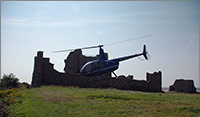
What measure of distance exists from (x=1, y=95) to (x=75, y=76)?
1036cm

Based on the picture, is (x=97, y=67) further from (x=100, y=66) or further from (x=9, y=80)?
(x=9, y=80)

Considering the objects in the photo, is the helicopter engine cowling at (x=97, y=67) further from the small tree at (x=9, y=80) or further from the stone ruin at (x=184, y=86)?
the stone ruin at (x=184, y=86)

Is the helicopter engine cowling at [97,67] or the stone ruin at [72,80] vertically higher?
the helicopter engine cowling at [97,67]

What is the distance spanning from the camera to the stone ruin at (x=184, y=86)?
29.1 metres

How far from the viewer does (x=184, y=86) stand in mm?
29547

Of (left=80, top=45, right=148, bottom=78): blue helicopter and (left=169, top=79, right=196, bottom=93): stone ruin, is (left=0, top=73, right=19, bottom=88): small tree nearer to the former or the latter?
(left=80, top=45, right=148, bottom=78): blue helicopter

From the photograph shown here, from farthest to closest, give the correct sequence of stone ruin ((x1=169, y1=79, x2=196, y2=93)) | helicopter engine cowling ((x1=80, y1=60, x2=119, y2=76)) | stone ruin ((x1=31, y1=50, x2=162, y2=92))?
stone ruin ((x1=169, y1=79, x2=196, y2=93)) < stone ruin ((x1=31, y1=50, x2=162, y2=92)) < helicopter engine cowling ((x1=80, y1=60, x2=119, y2=76))

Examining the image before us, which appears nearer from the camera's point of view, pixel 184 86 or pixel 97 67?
pixel 97 67

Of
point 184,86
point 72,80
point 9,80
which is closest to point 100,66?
point 72,80

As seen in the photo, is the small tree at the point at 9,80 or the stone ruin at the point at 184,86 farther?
the stone ruin at the point at 184,86

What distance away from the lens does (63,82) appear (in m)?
23.4

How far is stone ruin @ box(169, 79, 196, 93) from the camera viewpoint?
1145 inches

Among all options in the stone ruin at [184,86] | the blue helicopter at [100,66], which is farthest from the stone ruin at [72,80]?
the stone ruin at [184,86]

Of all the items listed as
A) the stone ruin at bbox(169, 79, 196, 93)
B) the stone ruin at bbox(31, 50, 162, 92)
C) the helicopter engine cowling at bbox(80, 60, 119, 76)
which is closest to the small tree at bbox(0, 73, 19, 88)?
the stone ruin at bbox(31, 50, 162, 92)
